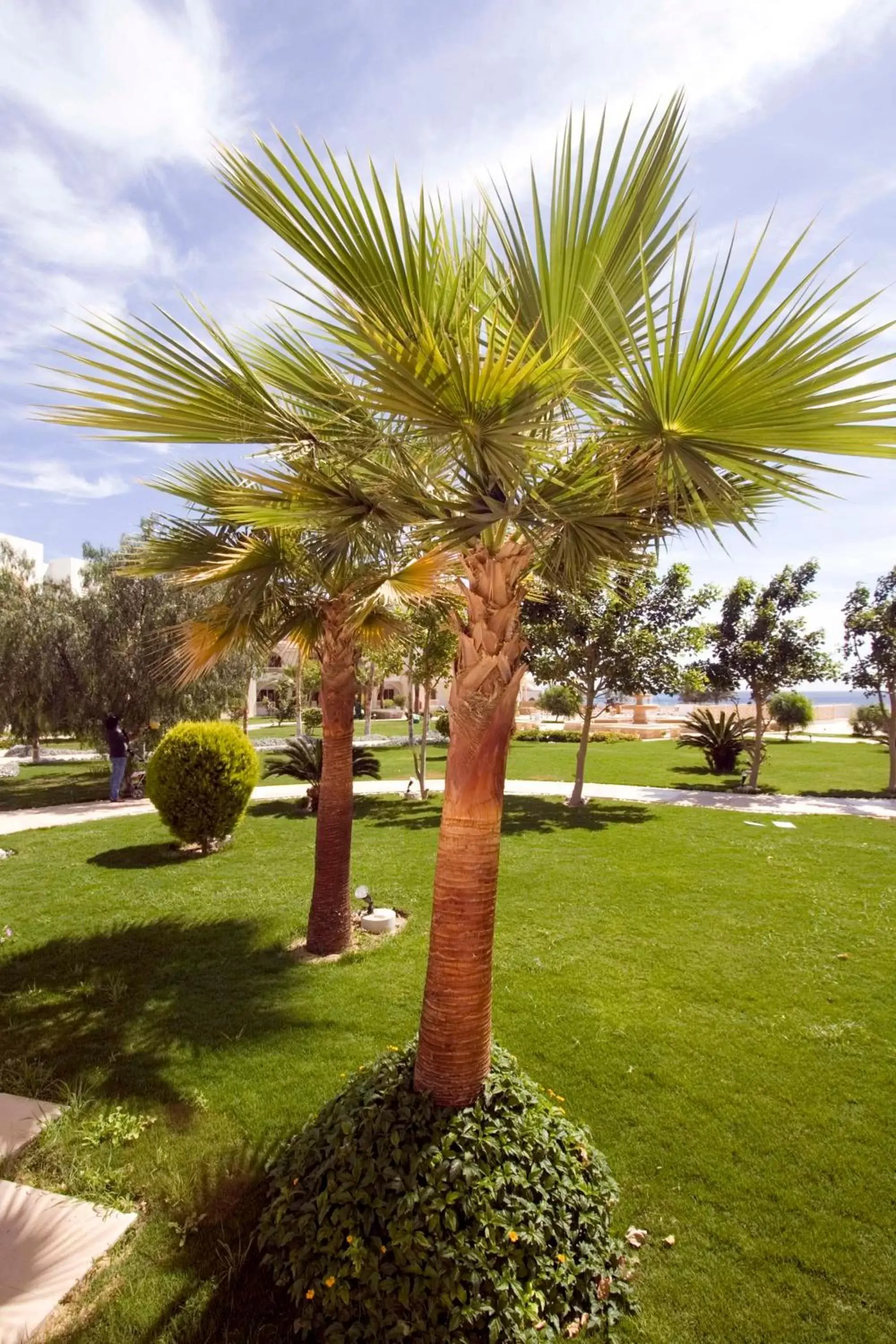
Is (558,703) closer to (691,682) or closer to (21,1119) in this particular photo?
(691,682)

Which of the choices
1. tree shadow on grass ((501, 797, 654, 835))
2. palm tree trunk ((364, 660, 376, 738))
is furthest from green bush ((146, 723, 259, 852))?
palm tree trunk ((364, 660, 376, 738))

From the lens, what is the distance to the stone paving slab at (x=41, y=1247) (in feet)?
9.19

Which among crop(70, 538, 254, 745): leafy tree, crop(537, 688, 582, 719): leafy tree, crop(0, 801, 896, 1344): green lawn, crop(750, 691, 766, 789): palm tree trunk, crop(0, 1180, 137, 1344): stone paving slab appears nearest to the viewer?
crop(0, 1180, 137, 1344): stone paving slab

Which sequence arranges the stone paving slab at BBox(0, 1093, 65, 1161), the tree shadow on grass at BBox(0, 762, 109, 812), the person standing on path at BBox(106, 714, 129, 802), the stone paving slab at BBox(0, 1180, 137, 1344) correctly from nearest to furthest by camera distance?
1. the stone paving slab at BBox(0, 1180, 137, 1344)
2. the stone paving slab at BBox(0, 1093, 65, 1161)
3. the person standing on path at BBox(106, 714, 129, 802)
4. the tree shadow on grass at BBox(0, 762, 109, 812)

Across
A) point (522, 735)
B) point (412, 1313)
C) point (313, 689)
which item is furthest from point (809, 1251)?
point (313, 689)

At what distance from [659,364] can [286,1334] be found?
4.09 metres

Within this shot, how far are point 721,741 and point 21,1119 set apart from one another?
2015 centimetres

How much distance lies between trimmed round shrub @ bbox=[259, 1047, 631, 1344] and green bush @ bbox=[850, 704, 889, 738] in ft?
97.0

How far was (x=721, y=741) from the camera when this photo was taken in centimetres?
2073

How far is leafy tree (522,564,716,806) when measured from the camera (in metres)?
14.3

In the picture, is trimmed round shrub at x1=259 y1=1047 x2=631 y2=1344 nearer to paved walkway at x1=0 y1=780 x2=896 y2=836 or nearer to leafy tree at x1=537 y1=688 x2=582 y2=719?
paved walkway at x1=0 y1=780 x2=896 y2=836

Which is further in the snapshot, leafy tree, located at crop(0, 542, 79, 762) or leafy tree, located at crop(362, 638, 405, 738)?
leafy tree, located at crop(0, 542, 79, 762)

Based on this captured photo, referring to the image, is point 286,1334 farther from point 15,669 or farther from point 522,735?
point 522,735

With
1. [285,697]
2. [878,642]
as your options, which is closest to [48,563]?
[285,697]
